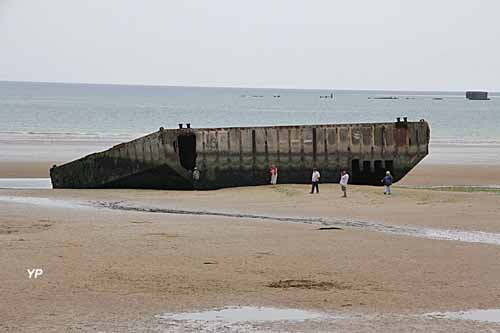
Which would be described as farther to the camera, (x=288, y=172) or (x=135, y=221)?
(x=288, y=172)

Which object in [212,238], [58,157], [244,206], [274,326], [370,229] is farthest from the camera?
[58,157]

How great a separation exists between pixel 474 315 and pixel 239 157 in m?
22.0

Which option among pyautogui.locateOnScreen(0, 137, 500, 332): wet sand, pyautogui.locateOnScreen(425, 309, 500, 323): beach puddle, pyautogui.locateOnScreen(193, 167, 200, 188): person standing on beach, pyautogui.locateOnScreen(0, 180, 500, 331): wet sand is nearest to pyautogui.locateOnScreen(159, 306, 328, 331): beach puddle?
pyautogui.locateOnScreen(0, 137, 500, 332): wet sand

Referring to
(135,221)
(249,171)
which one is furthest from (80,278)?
(249,171)

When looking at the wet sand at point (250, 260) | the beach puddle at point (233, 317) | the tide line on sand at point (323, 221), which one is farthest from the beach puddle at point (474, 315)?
the tide line on sand at point (323, 221)

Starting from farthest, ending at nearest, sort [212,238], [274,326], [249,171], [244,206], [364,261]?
[249,171] → [244,206] → [212,238] → [364,261] → [274,326]

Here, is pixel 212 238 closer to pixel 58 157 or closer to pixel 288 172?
pixel 288 172

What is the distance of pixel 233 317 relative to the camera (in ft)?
38.9

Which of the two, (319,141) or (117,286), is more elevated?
(319,141)

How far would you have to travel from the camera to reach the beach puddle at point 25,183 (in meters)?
33.5

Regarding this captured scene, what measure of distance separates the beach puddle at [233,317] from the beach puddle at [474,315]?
4.87ft

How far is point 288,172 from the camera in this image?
34.0 m

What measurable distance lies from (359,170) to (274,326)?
77.1 feet

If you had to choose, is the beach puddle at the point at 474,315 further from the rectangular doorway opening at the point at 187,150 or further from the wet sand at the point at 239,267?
the rectangular doorway opening at the point at 187,150
